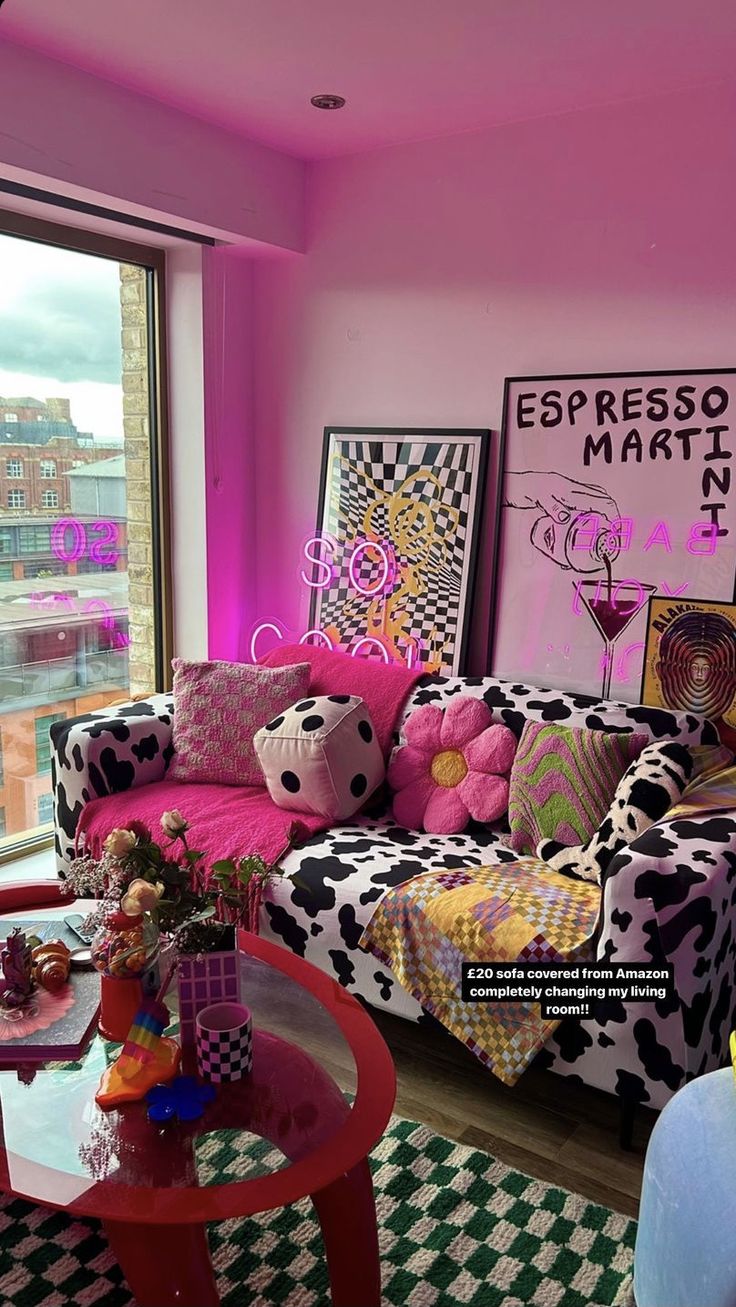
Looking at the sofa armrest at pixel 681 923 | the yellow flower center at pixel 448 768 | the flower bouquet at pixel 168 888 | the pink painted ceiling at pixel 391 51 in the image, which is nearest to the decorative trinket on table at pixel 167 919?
the flower bouquet at pixel 168 888

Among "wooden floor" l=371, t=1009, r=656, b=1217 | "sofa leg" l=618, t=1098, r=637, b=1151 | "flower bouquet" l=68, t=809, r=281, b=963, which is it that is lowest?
"wooden floor" l=371, t=1009, r=656, b=1217

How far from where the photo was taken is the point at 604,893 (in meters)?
2.11

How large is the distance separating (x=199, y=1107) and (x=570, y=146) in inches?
112

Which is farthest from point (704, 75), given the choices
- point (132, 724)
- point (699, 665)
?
point (132, 724)

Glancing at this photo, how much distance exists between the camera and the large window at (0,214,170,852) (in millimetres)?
3309

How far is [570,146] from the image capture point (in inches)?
119

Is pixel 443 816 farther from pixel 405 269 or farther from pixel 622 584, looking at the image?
pixel 405 269

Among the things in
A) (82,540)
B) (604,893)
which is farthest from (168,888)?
(82,540)

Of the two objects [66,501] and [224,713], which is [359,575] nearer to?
[224,713]

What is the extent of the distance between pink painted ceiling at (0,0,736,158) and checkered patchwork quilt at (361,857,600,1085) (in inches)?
82.5

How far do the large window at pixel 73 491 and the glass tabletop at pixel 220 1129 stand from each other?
1.95 m

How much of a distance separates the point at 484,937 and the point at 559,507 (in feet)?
4.91

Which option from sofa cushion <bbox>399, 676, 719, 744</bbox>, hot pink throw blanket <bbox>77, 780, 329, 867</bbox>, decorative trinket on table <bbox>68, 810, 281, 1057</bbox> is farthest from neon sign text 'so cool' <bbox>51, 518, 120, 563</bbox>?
decorative trinket on table <bbox>68, 810, 281, 1057</bbox>

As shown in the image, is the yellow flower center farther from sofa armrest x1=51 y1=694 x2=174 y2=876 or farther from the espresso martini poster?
sofa armrest x1=51 y1=694 x2=174 y2=876
